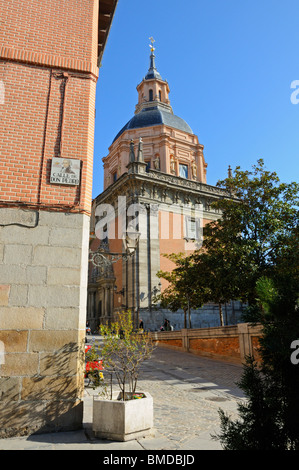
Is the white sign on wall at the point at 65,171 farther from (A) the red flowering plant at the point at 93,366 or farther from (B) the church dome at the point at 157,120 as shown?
(B) the church dome at the point at 157,120

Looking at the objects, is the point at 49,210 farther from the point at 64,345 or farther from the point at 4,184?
the point at 64,345

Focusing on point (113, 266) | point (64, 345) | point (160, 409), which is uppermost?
point (113, 266)

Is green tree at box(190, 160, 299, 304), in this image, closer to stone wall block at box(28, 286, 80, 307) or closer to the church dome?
stone wall block at box(28, 286, 80, 307)

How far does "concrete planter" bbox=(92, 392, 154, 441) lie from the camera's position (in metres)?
4.25

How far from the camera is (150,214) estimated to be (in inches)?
1039

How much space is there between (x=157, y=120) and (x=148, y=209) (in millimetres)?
12610

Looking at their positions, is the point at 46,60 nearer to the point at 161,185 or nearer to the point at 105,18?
the point at 105,18

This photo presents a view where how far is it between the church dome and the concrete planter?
32.2 m

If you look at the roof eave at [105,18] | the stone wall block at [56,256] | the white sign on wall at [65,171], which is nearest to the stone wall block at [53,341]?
the stone wall block at [56,256]

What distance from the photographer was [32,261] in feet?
17.5

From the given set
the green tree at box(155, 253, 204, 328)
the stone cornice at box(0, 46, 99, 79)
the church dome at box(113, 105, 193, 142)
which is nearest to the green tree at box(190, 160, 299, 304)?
the green tree at box(155, 253, 204, 328)

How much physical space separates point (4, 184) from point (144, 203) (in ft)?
68.7

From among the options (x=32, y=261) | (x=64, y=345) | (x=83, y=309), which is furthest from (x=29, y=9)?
(x=64, y=345)

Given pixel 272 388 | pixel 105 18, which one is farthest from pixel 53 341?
pixel 105 18
